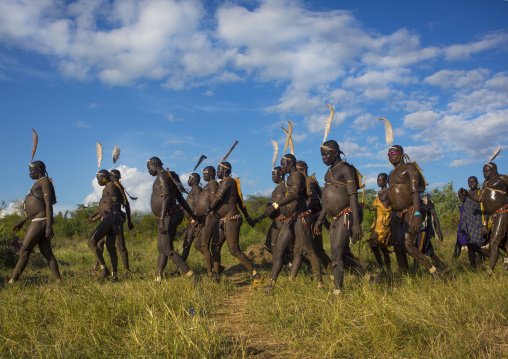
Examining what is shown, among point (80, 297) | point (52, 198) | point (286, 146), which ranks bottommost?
point (80, 297)

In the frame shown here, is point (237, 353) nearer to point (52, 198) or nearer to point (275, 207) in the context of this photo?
point (275, 207)

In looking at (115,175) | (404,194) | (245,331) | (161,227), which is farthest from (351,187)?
(115,175)

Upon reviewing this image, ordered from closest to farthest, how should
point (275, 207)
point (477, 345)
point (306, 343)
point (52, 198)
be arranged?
point (477, 345), point (306, 343), point (275, 207), point (52, 198)

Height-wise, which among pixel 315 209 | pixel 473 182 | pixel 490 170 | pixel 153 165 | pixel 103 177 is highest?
A: pixel 103 177

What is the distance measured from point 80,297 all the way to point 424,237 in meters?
5.66

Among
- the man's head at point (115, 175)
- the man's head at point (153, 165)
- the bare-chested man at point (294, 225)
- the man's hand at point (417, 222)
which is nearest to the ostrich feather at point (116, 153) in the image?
the man's head at point (115, 175)

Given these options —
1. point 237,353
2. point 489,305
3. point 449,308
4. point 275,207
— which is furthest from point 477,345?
point 275,207

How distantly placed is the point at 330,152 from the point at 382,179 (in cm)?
376

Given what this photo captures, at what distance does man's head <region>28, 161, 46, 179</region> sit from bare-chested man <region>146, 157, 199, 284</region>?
6.24ft

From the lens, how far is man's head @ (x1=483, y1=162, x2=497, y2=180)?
296 inches

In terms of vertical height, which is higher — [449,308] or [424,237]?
[424,237]

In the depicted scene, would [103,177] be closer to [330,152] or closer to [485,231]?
[330,152]

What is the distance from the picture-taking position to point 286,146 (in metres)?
9.23

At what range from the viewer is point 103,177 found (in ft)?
29.6
